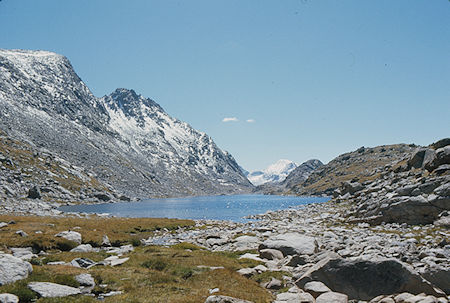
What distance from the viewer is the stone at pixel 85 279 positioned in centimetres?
1677

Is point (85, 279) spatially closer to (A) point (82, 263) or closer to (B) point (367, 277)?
(A) point (82, 263)

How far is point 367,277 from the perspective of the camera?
54.2 feet

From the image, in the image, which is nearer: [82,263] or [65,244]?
[82,263]

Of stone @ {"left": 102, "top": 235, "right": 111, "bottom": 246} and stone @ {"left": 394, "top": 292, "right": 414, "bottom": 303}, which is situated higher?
stone @ {"left": 394, "top": 292, "right": 414, "bottom": 303}

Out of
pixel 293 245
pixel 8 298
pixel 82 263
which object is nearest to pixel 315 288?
pixel 293 245

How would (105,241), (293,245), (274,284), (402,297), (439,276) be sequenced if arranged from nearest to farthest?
(402,297)
(439,276)
(274,284)
(293,245)
(105,241)

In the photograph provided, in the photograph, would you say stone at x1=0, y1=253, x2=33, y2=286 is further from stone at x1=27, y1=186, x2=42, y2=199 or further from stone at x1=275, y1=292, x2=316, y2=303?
stone at x1=27, y1=186, x2=42, y2=199

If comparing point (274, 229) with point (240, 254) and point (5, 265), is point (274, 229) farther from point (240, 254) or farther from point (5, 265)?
point (5, 265)

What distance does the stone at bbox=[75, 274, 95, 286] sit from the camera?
16.8 m

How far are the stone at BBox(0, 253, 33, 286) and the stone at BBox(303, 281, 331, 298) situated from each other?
1572cm

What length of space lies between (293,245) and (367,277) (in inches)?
477

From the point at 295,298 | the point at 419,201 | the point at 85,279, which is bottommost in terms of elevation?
the point at 295,298

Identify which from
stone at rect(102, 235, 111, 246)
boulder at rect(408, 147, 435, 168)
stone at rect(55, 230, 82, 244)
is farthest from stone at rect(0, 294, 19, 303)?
boulder at rect(408, 147, 435, 168)

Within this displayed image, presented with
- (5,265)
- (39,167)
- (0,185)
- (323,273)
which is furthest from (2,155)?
(323,273)
